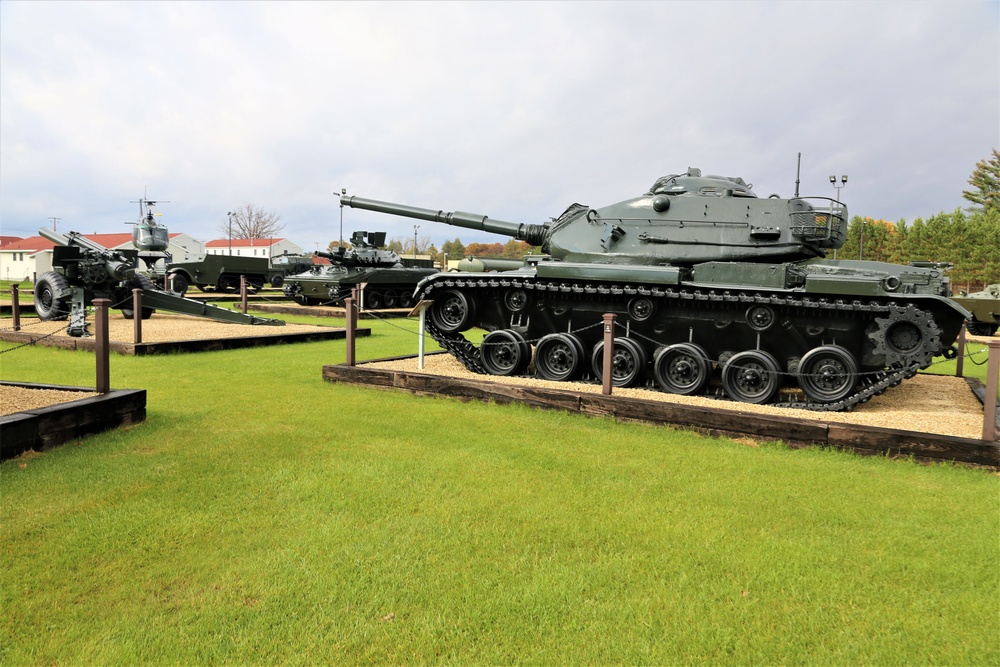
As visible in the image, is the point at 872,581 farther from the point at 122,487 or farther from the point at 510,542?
the point at 122,487

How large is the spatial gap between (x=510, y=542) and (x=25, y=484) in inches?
135

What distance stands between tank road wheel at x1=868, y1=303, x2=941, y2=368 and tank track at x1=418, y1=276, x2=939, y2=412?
0.04ft

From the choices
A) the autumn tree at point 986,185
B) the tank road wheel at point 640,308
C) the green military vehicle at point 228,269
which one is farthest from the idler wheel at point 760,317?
the autumn tree at point 986,185

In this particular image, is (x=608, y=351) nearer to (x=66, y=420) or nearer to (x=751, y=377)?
(x=751, y=377)

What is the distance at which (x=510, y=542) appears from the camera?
13.2 feet

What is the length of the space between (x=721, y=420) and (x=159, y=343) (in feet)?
32.2

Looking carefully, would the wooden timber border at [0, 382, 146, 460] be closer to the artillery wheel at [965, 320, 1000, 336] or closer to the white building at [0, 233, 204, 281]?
the artillery wheel at [965, 320, 1000, 336]

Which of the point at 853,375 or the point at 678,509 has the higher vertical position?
the point at 853,375

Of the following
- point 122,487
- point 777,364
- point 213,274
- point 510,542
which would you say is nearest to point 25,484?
point 122,487

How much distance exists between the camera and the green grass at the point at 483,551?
3.03m

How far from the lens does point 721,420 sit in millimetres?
6809

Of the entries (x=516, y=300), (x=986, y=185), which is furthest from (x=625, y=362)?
(x=986, y=185)

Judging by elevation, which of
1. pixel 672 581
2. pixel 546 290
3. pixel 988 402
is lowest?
pixel 672 581

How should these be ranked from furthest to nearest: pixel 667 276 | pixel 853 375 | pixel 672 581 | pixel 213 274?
pixel 213 274, pixel 667 276, pixel 853 375, pixel 672 581
